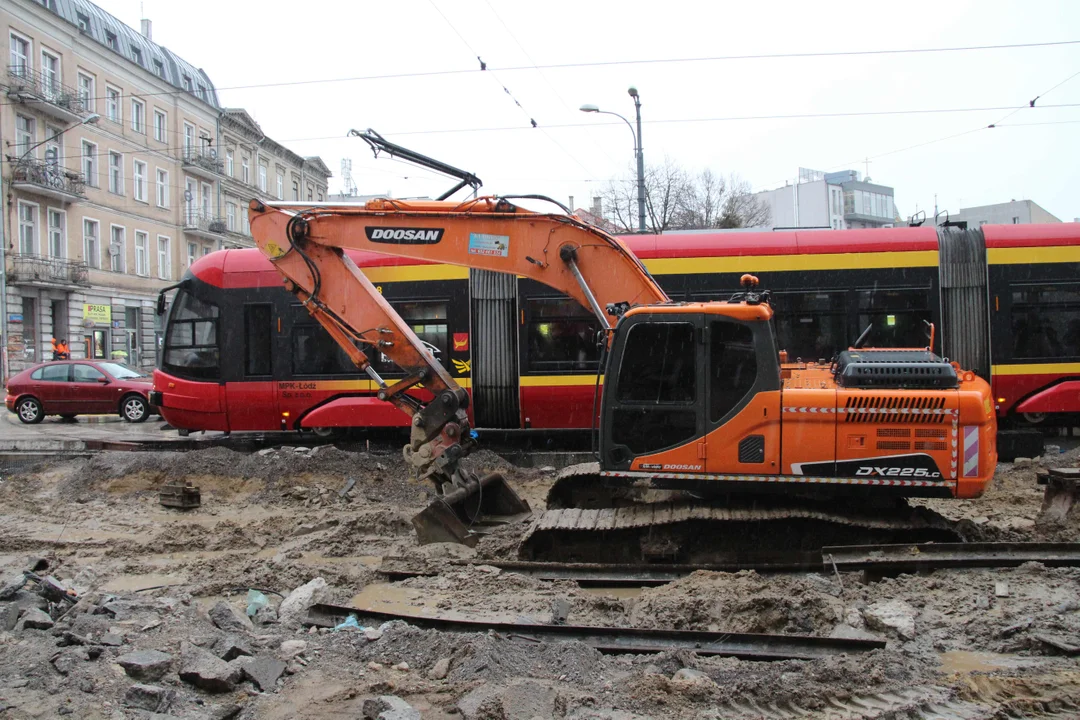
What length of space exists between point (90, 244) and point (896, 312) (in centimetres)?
3308

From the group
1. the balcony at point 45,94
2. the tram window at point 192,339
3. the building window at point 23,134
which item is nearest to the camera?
the tram window at point 192,339

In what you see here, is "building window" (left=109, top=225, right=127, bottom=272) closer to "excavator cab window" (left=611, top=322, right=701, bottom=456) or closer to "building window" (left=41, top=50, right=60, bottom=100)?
"building window" (left=41, top=50, right=60, bottom=100)

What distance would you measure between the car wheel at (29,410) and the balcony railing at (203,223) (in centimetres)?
2409

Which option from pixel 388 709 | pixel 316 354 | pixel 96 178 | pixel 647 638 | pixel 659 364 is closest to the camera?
pixel 388 709

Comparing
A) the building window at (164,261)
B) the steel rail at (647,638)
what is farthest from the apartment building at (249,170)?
the steel rail at (647,638)

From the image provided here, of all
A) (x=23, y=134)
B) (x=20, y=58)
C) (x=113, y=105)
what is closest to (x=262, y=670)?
(x=23, y=134)

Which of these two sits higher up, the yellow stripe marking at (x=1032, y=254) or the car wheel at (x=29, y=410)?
the yellow stripe marking at (x=1032, y=254)

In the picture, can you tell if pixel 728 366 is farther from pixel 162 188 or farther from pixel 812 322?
pixel 162 188

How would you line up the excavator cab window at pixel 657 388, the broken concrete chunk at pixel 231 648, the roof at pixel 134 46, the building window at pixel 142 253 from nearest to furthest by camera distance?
the broken concrete chunk at pixel 231 648 < the excavator cab window at pixel 657 388 < the roof at pixel 134 46 < the building window at pixel 142 253

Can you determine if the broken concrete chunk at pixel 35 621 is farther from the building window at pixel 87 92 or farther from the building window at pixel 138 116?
the building window at pixel 138 116

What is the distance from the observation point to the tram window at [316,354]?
1195cm

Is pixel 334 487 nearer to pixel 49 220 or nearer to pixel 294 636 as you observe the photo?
pixel 294 636

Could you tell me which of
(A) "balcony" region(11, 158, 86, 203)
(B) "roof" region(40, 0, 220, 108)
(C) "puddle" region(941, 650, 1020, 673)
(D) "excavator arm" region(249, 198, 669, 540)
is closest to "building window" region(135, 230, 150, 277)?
(A) "balcony" region(11, 158, 86, 203)

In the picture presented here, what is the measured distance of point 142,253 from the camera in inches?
1479
